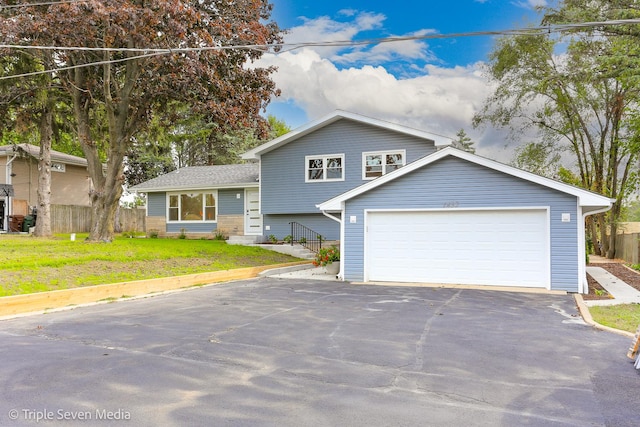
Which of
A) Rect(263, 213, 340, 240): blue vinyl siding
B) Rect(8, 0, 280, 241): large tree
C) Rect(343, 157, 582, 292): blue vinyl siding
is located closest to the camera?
Rect(343, 157, 582, 292): blue vinyl siding

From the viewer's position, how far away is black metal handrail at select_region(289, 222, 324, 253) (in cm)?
1992

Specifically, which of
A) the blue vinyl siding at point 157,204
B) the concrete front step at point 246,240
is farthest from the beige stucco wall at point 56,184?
the concrete front step at point 246,240

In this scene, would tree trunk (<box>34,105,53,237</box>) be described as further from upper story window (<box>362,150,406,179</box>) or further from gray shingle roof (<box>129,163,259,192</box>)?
upper story window (<box>362,150,406,179</box>)

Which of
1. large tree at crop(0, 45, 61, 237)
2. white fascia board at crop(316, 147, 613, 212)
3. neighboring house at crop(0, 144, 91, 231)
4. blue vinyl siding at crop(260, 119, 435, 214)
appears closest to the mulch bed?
white fascia board at crop(316, 147, 613, 212)

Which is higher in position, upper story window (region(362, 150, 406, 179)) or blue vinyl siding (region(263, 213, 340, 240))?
upper story window (region(362, 150, 406, 179))

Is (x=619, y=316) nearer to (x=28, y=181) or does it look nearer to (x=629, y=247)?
(x=629, y=247)

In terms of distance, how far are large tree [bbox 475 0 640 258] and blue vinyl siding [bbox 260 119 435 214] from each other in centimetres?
967

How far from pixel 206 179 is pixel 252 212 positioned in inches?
138

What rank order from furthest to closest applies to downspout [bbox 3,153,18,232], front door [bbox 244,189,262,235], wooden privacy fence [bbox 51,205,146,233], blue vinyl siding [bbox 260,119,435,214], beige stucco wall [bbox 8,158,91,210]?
beige stucco wall [bbox 8,158,91,210] → wooden privacy fence [bbox 51,205,146,233] → downspout [bbox 3,153,18,232] → front door [bbox 244,189,262,235] → blue vinyl siding [bbox 260,119,435,214]

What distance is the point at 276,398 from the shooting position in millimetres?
4070

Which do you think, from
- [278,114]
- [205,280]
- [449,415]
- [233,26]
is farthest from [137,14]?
[278,114]

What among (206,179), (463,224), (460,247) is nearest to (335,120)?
(206,179)

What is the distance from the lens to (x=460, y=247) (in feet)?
40.5

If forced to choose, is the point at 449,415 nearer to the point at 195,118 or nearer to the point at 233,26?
the point at 233,26
